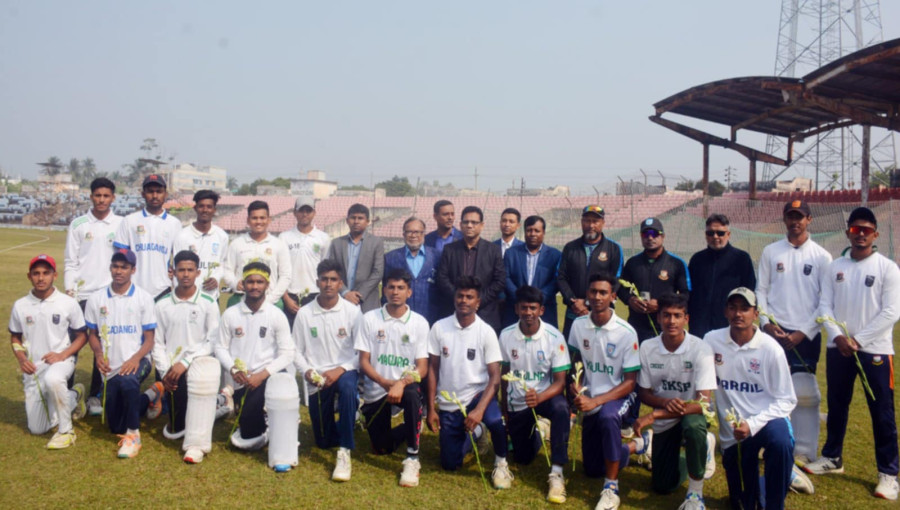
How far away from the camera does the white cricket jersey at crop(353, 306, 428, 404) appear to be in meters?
5.24

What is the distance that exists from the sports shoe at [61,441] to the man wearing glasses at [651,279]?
190 inches

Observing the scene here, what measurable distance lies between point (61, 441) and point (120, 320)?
1104 millimetres

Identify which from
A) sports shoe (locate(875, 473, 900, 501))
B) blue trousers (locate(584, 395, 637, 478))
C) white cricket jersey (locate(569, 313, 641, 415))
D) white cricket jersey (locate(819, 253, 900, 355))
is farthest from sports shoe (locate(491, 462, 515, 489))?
white cricket jersey (locate(819, 253, 900, 355))

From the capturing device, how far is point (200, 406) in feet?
16.9

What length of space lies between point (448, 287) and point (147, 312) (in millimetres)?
2813

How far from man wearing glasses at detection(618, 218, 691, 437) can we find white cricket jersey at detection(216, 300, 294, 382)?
3142mm

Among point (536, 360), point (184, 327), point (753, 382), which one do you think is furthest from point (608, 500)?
point (184, 327)

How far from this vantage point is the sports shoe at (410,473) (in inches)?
183

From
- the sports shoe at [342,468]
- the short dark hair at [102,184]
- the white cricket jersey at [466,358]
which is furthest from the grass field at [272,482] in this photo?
the short dark hair at [102,184]

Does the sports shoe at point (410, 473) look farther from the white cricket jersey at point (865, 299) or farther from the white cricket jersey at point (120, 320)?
the white cricket jersey at point (865, 299)

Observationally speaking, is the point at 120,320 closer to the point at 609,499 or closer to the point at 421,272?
the point at 421,272

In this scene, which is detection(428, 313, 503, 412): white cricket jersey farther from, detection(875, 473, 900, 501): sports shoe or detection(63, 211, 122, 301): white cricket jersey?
detection(63, 211, 122, 301): white cricket jersey

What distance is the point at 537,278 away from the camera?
6000 millimetres

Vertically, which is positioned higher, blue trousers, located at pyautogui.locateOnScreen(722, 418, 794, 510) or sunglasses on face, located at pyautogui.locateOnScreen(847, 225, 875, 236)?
sunglasses on face, located at pyautogui.locateOnScreen(847, 225, 875, 236)
